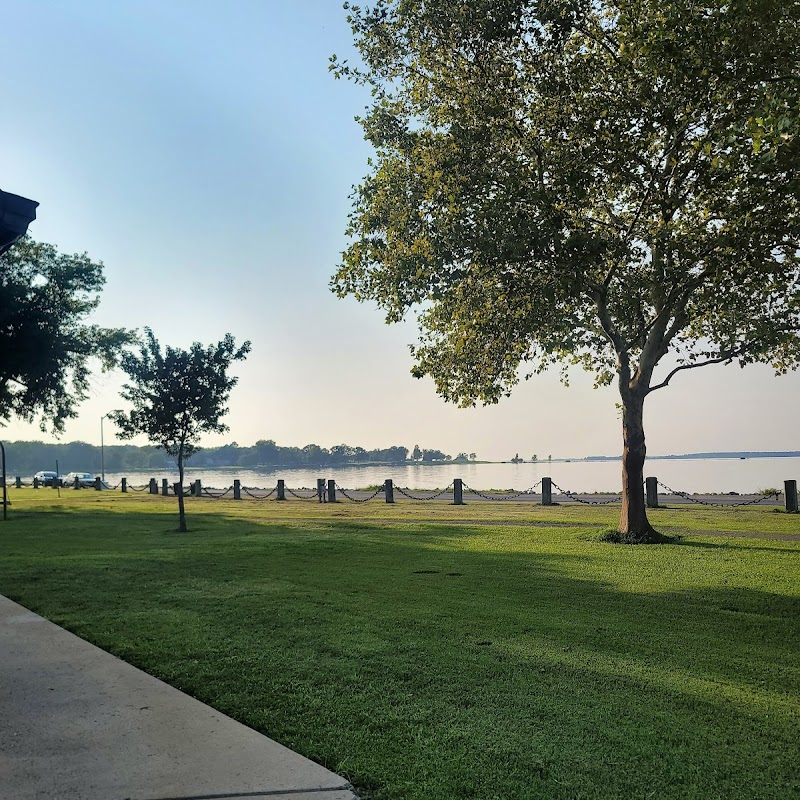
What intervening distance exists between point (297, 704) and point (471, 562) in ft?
24.8

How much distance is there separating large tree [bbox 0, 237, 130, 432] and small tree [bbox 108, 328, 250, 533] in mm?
11589

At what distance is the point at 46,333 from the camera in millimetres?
30859

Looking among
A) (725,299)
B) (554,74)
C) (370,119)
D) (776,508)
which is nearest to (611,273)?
(725,299)

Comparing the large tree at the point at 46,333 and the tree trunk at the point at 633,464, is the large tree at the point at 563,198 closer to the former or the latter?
the tree trunk at the point at 633,464

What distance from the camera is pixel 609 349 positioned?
20.2 metres

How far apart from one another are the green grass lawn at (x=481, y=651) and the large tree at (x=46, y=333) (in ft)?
61.0

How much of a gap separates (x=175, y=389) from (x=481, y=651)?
669 inches

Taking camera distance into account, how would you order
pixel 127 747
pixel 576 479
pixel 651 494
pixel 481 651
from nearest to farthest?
1. pixel 127 747
2. pixel 481 651
3. pixel 651 494
4. pixel 576 479

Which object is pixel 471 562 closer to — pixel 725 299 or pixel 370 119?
pixel 725 299

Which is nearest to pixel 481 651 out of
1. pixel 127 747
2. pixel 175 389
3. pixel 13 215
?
pixel 127 747

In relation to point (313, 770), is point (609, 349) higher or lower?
higher

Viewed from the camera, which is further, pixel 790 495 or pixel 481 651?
pixel 790 495

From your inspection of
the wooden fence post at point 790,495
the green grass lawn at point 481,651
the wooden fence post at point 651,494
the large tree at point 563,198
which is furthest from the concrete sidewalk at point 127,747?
the wooden fence post at point 651,494

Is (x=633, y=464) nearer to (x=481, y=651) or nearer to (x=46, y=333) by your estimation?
(x=481, y=651)
